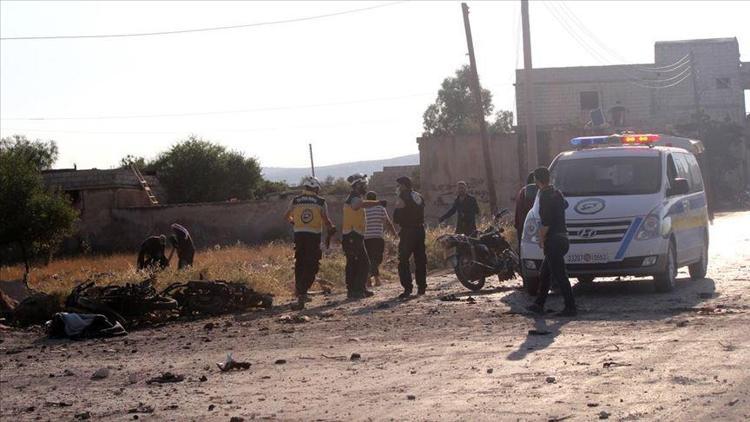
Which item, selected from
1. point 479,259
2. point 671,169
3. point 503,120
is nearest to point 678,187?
point 671,169

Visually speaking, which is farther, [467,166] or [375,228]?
[467,166]

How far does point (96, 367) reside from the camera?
1053 centimetres

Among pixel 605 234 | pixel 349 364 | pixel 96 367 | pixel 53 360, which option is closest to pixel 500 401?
pixel 349 364

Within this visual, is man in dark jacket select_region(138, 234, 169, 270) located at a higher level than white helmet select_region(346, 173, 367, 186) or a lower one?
lower

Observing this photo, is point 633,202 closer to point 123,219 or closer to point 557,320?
point 557,320

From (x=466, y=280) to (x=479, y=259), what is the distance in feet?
1.28

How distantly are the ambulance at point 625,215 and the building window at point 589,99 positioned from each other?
5653 cm

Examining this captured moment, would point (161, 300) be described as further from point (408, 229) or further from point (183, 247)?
point (183, 247)

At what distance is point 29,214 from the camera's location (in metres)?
47.9

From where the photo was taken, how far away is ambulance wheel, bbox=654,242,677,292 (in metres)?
15.0

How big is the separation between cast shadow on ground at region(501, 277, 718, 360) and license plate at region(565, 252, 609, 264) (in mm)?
505

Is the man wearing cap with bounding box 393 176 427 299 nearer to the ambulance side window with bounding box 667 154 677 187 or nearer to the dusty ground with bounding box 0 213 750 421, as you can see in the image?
the dusty ground with bounding box 0 213 750 421

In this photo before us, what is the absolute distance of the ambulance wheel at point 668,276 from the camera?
15.0 meters

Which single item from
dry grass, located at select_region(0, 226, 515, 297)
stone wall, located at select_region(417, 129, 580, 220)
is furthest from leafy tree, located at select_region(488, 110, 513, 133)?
dry grass, located at select_region(0, 226, 515, 297)
